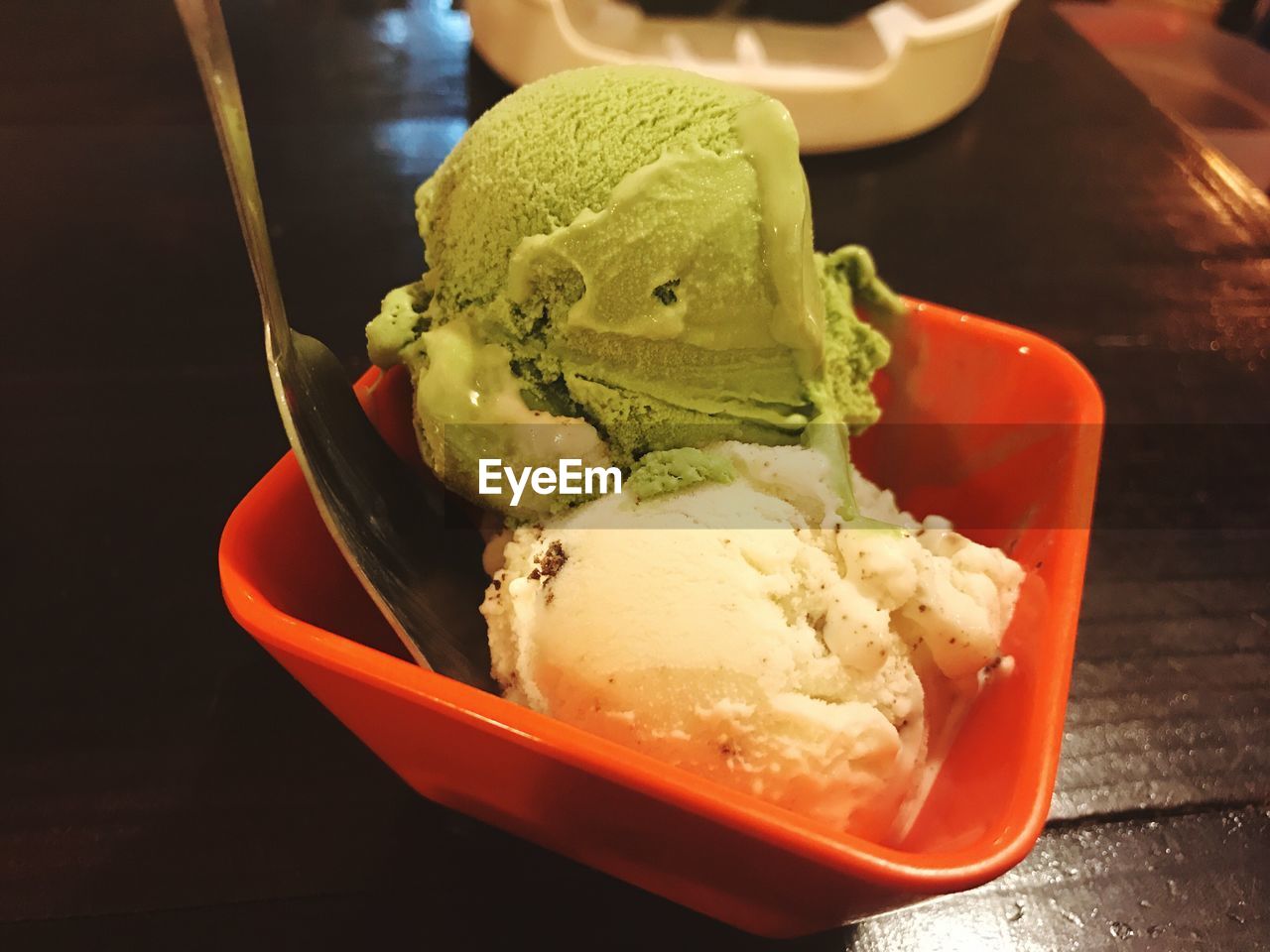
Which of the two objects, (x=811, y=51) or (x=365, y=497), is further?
(x=811, y=51)

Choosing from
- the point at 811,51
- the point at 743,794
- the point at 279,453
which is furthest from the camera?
the point at 811,51

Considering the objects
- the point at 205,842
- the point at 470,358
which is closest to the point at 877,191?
the point at 470,358

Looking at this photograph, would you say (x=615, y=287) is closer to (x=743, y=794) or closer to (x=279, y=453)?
(x=743, y=794)

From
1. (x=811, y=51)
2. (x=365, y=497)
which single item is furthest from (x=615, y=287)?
(x=811, y=51)

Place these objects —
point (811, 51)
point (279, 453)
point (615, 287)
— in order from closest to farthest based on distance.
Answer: point (615, 287) → point (279, 453) → point (811, 51)

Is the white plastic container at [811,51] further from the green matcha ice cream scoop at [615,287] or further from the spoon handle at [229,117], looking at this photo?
the spoon handle at [229,117]

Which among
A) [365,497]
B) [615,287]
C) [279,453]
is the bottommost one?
[279,453]

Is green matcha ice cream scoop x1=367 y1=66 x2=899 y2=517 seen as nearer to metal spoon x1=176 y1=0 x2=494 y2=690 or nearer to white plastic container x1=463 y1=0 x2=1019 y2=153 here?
metal spoon x1=176 y1=0 x2=494 y2=690

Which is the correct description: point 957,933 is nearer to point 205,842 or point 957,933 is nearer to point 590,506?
point 590,506
